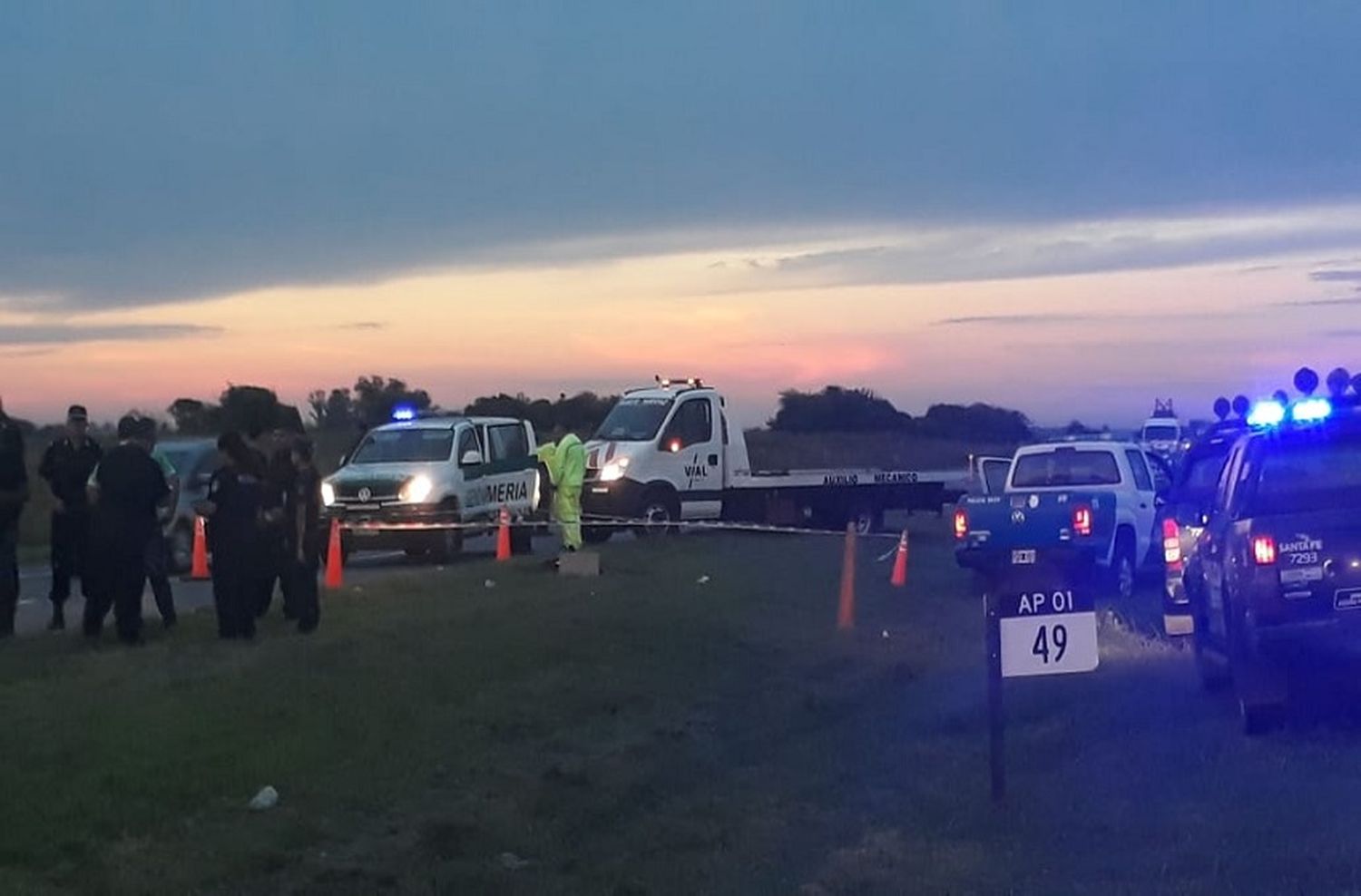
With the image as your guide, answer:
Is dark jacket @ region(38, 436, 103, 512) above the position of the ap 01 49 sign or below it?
above

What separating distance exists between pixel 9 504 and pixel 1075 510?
11.4m

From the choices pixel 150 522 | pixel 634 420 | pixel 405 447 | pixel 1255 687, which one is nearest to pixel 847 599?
pixel 150 522

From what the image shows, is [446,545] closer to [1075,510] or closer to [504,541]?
[504,541]

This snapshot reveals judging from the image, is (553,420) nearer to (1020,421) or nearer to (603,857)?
(1020,421)

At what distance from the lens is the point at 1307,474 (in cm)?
1142

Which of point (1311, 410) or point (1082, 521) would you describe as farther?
point (1082, 521)

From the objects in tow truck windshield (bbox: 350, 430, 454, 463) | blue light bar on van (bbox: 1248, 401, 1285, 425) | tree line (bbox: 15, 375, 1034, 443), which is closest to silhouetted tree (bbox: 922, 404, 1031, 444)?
tree line (bbox: 15, 375, 1034, 443)

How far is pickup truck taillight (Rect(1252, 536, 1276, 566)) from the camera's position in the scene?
36.1 feet

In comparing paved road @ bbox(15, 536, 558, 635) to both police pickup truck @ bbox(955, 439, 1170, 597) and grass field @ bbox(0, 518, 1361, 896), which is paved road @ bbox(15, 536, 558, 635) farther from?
police pickup truck @ bbox(955, 439, 1170, 597)

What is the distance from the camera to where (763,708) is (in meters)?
14.2

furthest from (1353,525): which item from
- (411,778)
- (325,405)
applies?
(325,405)

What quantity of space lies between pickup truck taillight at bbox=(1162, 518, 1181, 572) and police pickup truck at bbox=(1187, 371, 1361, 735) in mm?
2925

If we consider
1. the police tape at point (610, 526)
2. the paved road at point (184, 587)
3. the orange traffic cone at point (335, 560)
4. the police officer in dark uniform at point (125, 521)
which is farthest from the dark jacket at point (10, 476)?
the police tape at point (610, 526)

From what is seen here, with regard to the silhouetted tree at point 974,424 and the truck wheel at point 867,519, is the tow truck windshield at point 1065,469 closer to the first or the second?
the truck wheel at point 867,519
